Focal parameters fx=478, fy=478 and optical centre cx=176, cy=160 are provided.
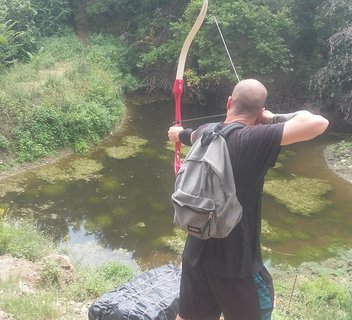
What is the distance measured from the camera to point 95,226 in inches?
268

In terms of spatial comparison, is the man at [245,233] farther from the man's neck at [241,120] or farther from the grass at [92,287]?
the grass at [92,287]

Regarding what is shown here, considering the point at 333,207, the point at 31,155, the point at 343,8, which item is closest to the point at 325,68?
the point at 343,8

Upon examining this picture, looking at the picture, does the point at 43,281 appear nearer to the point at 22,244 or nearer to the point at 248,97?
the point at 22,244

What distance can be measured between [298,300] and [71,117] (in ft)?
20.2

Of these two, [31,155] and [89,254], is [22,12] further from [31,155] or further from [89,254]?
[89,254]

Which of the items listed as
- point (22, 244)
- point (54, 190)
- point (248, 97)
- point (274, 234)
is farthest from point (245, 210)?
point (54, 190)

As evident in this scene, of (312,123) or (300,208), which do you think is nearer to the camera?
(312,123)

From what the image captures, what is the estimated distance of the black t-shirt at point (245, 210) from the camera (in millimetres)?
1793

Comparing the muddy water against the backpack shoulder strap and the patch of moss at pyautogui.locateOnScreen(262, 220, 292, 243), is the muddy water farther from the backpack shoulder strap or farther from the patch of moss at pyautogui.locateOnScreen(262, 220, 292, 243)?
the backpack shoulder strap

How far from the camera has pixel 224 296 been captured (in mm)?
1921

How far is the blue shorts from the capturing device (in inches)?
75.0

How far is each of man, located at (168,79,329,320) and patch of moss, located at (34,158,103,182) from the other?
21.4 feet

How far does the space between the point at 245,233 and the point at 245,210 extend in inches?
3.6

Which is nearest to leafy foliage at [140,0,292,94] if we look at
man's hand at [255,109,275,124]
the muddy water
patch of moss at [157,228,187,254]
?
the muddy water
